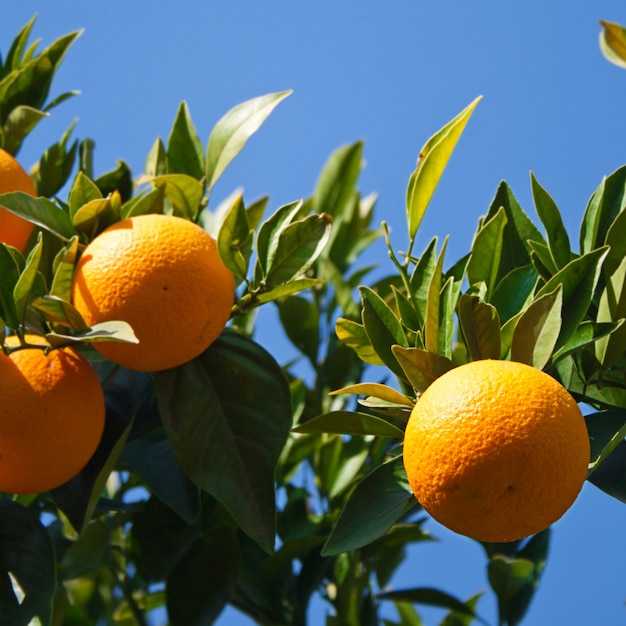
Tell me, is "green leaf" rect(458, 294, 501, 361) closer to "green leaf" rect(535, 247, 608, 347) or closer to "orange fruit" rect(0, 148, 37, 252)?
"green leaf" rect(535, 247, 608, 347)

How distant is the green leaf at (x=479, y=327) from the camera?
111 centimetres

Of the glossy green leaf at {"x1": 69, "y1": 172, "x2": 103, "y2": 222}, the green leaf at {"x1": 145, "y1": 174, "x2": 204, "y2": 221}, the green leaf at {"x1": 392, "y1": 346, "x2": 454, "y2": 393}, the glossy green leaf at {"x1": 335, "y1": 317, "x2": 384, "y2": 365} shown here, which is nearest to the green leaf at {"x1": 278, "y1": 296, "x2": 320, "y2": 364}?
the green leaf at {"x1": 145, "y1": 174, "x2": 204, "y2": 221}

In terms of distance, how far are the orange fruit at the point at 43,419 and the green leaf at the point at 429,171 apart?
0.46 m

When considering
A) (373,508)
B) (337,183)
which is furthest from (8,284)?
(337,183)

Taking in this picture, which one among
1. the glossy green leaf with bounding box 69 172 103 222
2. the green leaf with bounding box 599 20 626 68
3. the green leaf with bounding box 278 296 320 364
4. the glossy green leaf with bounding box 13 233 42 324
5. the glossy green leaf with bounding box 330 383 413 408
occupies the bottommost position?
the green leaf with bounding box 278 296 320 364

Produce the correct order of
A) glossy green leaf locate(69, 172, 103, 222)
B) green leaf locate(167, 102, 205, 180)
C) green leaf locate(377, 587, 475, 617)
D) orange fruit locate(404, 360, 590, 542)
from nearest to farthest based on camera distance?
orange fruit locate(404, 360, 590, 542), glossy green leaf locate(69, 172, 103, 222), green leaf locate(167, 102, 205, 180), green leaf locate(377, 587, 475, 617)

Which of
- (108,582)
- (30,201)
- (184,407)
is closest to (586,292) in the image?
(184,407)

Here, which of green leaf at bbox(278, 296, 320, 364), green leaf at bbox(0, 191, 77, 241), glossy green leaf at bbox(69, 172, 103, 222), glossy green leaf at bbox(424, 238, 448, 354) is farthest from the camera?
green leaf at bbox(278, 296, 320, 364)

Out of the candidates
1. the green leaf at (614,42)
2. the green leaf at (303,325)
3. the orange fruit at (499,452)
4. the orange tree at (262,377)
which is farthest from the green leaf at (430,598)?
the green leaf at (614,42)

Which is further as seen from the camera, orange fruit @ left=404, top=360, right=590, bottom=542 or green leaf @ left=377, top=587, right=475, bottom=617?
green leaf @ left=377, top=587, right=475, bottom=617

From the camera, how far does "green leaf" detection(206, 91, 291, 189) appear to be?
4.89 feet

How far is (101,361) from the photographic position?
5.06ft

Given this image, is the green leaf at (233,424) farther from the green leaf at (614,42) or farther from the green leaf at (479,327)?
the green leaf at (614,42)

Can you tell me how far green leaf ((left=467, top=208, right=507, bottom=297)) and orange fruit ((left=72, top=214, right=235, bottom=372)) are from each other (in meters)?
0.32
